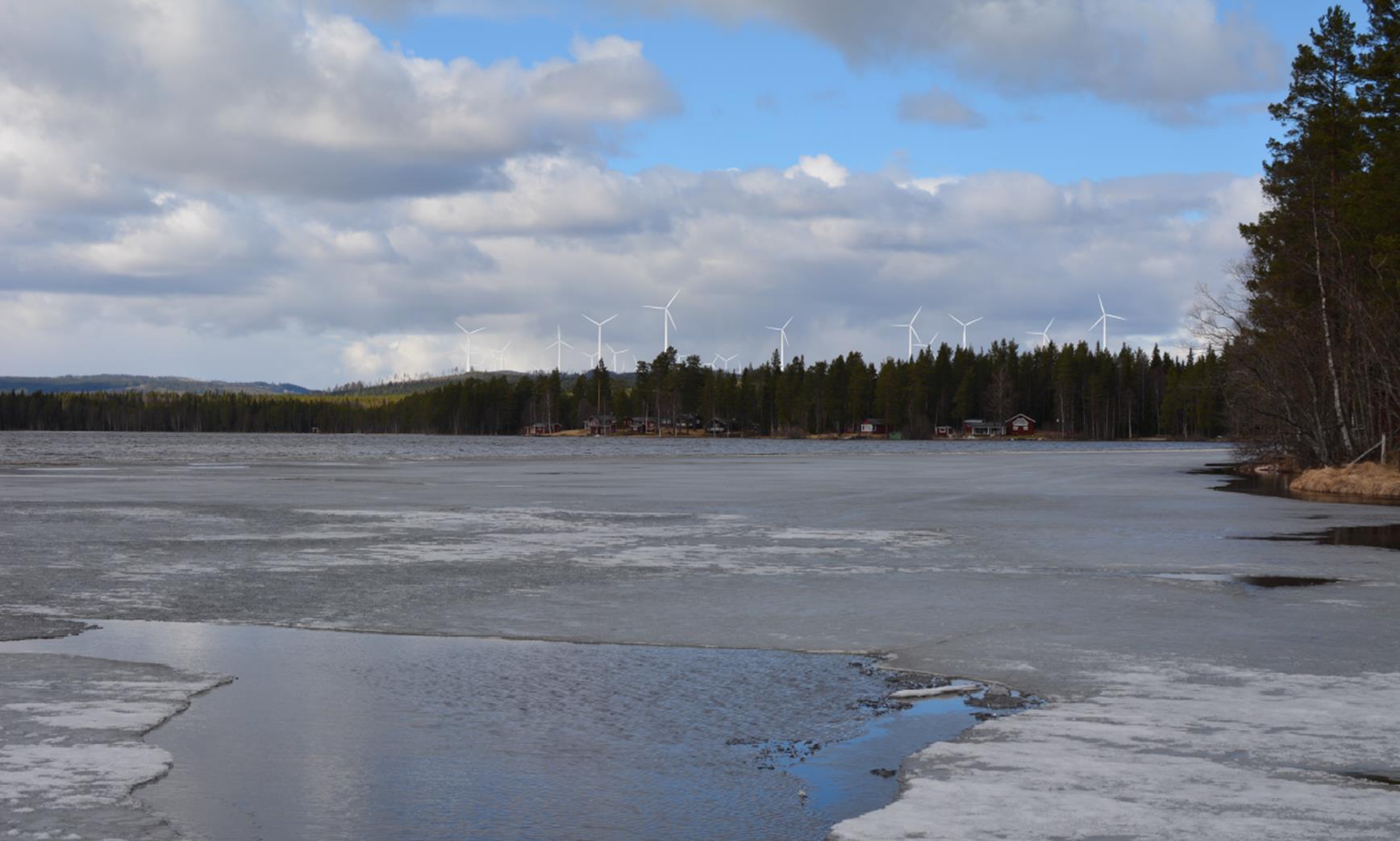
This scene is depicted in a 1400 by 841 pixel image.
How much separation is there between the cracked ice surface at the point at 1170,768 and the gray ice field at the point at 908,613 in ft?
0.08

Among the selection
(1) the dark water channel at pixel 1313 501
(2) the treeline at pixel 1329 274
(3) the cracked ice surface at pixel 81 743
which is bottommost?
(1) the dark water channel at pixel 1313 501

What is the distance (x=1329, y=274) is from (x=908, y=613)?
40160mm

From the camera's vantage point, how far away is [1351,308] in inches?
1741

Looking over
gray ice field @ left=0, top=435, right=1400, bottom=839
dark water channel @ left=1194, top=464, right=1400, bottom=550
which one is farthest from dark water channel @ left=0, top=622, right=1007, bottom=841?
dark water channel @ left=1194, top=464, right=1400, bottom=550

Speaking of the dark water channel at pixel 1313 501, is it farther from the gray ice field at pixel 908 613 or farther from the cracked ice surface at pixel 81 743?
the cracked ice surface at pixel 81 743

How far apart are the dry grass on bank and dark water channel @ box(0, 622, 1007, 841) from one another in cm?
3493

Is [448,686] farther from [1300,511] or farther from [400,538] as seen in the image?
[1300,511]

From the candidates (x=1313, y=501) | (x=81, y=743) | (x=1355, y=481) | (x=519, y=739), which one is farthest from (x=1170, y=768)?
(x=1355, y=481)

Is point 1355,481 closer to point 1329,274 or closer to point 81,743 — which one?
point 1329,274

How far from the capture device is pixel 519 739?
25.6 ft

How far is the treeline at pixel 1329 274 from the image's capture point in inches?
1724

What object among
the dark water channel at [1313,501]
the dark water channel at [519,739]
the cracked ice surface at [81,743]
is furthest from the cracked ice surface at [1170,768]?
the dark water channel at [1313,501]

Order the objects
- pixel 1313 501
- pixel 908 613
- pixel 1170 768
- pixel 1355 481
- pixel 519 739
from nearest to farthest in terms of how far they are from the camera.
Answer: pixel 1170 768 → pixel 519 739 → pixel 908 613 → pixel 1313 501 → pixel 1355 481

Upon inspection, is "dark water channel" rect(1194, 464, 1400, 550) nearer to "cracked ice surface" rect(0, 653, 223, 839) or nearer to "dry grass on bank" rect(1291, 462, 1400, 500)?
"dry grass on bank" rect(1291, 462, 1400, 500)
